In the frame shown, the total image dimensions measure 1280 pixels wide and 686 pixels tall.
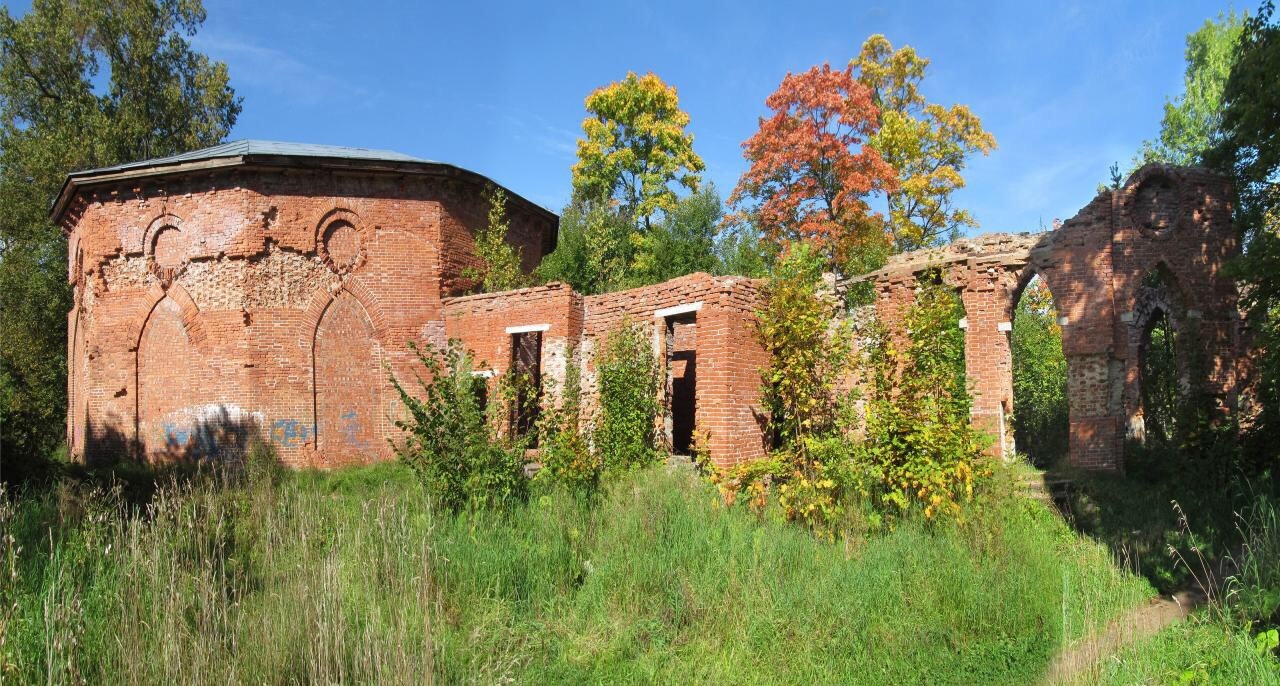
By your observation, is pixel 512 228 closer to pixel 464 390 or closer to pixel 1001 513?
pixel 464 390

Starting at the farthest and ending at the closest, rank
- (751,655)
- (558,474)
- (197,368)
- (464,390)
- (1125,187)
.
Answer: (197,368) < (1125,187) < (558,474) < (464,390) < (751,655)

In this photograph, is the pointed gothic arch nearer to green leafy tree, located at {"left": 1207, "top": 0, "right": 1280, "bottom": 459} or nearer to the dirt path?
the dirt path

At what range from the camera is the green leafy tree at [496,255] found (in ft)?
52.6

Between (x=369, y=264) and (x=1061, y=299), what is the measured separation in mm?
13659

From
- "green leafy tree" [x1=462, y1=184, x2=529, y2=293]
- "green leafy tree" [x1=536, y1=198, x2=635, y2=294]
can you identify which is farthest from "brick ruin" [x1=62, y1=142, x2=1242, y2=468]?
"green leafy tree" [x1=536, y1=198, x2=635, y2=294]

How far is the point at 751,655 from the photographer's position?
584 centimetres

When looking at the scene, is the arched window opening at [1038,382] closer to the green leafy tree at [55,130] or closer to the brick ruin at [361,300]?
the brick ruin at [361,300]

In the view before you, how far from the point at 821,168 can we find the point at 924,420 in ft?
59.3

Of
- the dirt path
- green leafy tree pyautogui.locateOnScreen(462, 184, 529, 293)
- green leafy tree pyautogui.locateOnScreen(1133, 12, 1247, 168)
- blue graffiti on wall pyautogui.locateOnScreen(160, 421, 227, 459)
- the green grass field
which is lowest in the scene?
the dirt path

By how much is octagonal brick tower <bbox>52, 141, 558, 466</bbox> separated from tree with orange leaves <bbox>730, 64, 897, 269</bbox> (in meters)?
12.3

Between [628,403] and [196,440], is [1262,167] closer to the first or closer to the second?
[628,403]

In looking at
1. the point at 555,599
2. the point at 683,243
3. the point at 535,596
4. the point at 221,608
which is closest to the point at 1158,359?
the point at 683,243

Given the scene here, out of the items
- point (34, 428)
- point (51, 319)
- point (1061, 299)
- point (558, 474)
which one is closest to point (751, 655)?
point (558, 474)

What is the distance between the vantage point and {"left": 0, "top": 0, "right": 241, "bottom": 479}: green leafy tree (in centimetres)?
2236
